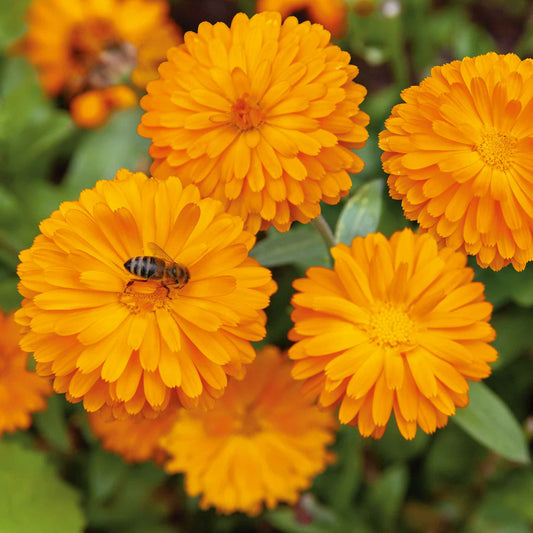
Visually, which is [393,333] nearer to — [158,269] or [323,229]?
[323,229]

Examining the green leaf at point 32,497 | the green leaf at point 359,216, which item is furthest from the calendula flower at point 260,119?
the green leaf at point 32,497

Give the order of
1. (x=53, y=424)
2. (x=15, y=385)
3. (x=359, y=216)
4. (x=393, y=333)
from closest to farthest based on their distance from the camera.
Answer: (x=393, y=333) → (x=359, y=216) → (x=15, y=385) → (x=53, y=424)

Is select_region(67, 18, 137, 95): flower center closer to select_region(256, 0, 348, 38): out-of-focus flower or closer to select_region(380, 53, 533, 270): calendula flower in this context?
select_region(256, 0, 348, 38): out-of-focus flower

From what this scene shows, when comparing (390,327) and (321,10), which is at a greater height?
(321,10)

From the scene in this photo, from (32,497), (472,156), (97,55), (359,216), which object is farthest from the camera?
(97,55)

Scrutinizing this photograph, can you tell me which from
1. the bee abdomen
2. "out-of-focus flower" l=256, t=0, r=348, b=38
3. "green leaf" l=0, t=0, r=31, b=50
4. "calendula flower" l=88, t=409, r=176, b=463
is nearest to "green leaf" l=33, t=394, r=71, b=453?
"calendula flower" l=88, t=409, r=176, b=463

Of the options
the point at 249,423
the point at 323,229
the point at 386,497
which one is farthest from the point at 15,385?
the point at 386,497

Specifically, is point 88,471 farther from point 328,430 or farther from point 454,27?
point 454,27
